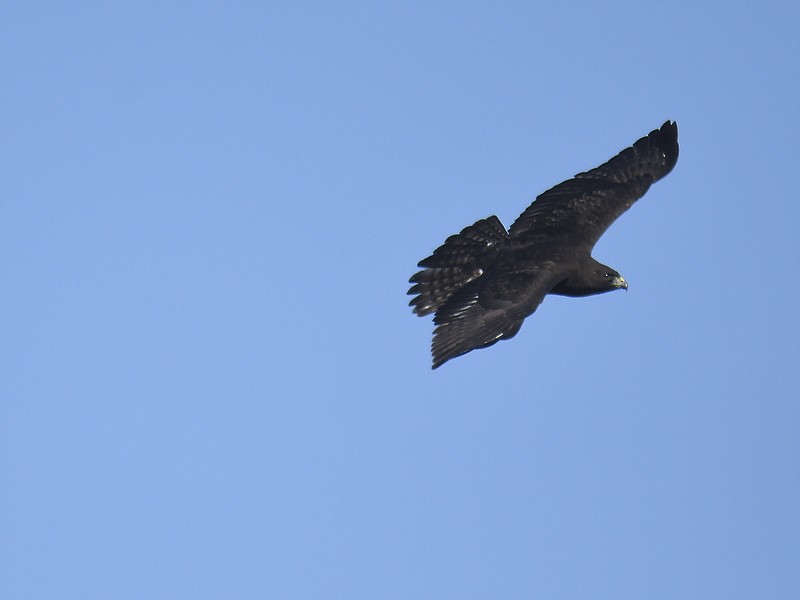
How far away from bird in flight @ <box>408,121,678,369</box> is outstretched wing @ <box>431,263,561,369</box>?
1 centimetres

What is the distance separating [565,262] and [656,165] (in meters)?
3.70

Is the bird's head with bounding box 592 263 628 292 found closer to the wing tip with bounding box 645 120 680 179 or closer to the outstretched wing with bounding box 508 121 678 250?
the outstretched wing with bounding box 508 121 678 250

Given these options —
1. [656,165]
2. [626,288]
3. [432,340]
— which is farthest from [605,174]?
Result: [432,340]

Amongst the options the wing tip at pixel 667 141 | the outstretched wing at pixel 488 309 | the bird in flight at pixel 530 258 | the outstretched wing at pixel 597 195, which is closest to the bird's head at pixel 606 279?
the bird in flight at pixel 530 258

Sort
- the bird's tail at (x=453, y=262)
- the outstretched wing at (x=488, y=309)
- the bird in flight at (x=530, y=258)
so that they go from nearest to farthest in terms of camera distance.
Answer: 1. the outstretched wing at (x=488, y=309)
2. the bird in flight at (x=530, y=258)
3. the bird's tail at (x=453, y=262)

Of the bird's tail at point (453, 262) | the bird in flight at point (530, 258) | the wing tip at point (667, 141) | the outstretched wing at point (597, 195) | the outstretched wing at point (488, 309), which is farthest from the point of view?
the wing tip at point (667, 141)

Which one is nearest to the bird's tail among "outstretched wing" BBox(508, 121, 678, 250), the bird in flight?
the bird in flight

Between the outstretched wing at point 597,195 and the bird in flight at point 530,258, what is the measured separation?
0.05 ft

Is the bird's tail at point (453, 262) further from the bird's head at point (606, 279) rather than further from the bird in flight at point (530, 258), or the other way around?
the bird's head at point (606, 279)

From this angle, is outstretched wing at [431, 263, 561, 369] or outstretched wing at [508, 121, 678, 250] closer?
outstretched wing at [431, 263, 561, 369]

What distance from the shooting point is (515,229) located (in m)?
22.3

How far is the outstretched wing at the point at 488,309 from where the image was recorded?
1903 centimetres

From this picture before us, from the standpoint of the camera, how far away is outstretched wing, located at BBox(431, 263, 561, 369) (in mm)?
19031

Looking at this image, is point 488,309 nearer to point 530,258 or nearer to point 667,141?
point 530,258
